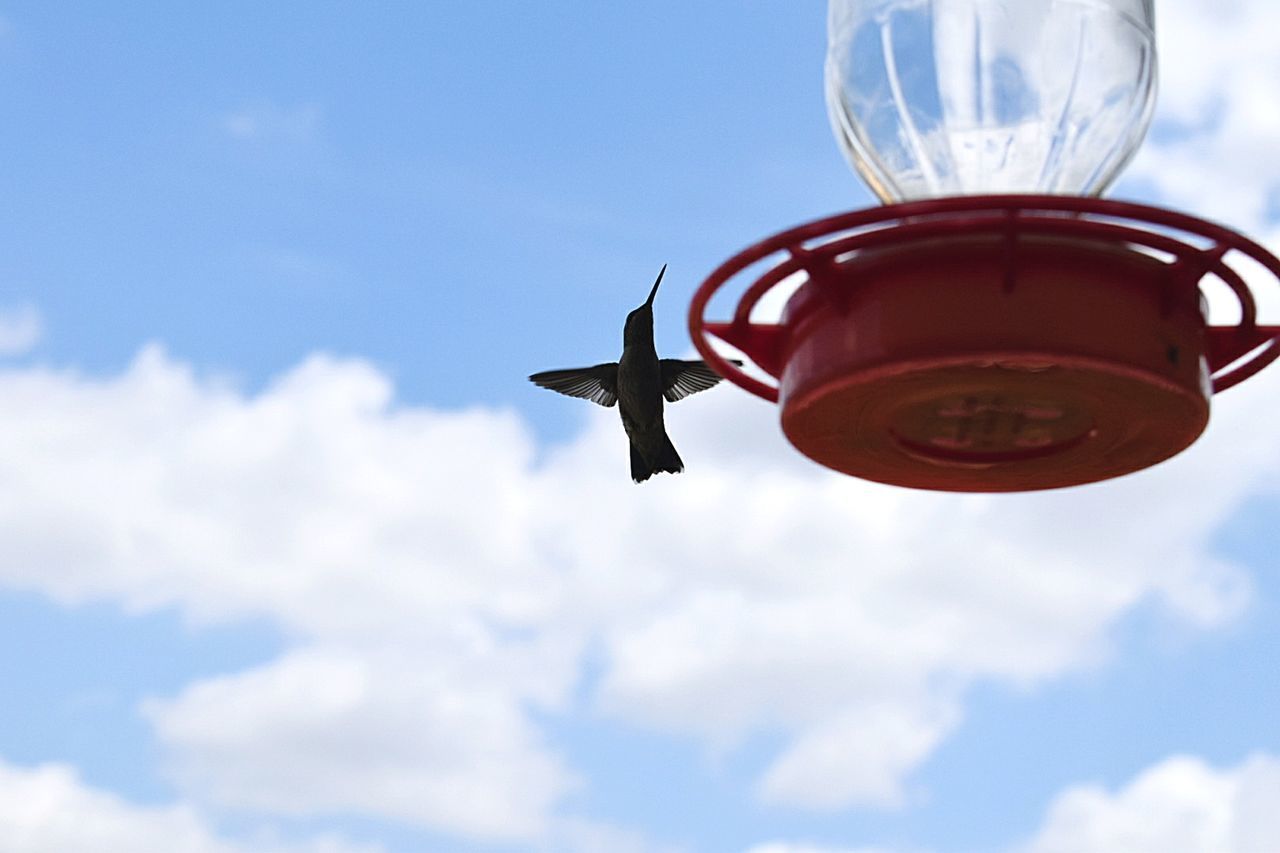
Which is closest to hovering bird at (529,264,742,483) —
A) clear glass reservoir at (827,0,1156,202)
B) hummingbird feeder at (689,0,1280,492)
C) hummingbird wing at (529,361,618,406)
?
hummingbird wing at (529,361,618,406)

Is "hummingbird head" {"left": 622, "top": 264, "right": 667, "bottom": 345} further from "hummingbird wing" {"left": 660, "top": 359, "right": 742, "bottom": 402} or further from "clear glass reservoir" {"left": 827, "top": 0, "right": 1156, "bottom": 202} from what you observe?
"clear glass reservoir" {"left": 827, "top": 0, "right": 1156, "bottom": 202}

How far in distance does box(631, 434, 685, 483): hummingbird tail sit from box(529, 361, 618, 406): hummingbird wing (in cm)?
37

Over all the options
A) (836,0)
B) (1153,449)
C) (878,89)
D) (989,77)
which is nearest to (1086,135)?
(989,77)

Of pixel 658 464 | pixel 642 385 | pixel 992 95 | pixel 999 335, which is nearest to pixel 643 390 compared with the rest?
pixel 642 385

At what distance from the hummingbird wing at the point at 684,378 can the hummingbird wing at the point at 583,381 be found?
0.88 feet

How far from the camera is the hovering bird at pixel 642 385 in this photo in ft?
22.9

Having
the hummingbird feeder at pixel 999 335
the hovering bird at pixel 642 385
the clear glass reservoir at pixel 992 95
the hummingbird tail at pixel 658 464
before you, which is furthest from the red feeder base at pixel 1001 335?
the hummingbird tail at pixel 658 464

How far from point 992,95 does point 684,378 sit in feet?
13.1

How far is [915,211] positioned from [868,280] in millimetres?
235

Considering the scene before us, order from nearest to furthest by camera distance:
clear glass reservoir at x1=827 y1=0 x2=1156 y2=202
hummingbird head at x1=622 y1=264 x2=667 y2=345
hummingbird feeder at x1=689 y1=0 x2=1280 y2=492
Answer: hummingbird feeder at x1=689 y1=0 x2=1280 y2=492 < clear glass reservoir at x1=827 y1=0 x2=1156 y2=202 < hummingbird head at x1=622 y1=264 x2=667 y2=345

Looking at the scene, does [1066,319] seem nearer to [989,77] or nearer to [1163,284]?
[1163,284]

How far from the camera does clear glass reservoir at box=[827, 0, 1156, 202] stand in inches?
139

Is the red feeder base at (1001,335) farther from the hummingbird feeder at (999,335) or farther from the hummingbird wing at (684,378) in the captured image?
the hummingbird wing at (684,378)

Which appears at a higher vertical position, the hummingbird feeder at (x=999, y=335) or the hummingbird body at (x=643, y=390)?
the hummingbird body at (x=643, y=390)
